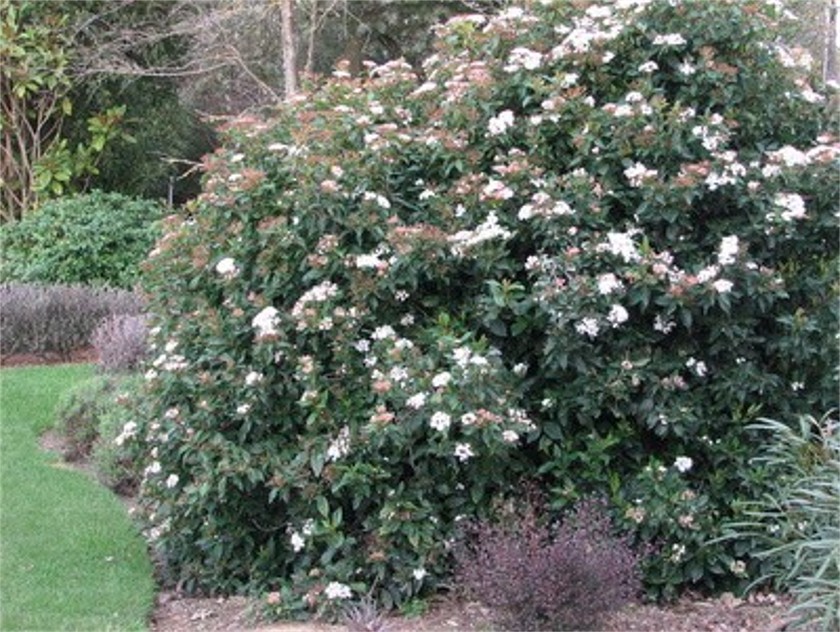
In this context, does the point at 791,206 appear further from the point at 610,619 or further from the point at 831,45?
the point at 831,45

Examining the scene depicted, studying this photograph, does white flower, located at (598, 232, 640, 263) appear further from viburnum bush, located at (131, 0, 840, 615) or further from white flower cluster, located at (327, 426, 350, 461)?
white flower cluster, located at (327, 426, 350, 461)

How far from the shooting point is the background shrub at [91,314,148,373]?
385 inches

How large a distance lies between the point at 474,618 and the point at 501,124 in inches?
91.5

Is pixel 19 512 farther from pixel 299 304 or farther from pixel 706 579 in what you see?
pixel 706 579

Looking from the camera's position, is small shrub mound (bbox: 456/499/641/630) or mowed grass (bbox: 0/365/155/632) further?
mowed grass (bbox: 0/365/155/632)

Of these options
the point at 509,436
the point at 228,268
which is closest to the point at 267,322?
the point at 228,268

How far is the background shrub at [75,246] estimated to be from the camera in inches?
538

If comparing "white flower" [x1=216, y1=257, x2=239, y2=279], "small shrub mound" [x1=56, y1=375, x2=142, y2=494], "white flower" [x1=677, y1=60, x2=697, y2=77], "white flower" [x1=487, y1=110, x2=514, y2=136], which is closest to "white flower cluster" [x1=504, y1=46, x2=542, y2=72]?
"white flower" [x1=487, y1=110, x2=514, y2=136]

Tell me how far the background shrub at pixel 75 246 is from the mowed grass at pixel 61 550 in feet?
15.4

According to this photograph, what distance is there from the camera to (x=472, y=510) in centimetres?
558

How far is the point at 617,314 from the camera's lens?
5.31m

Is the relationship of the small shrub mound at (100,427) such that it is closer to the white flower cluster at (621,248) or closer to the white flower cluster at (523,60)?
the white flower cluster at (523,60)

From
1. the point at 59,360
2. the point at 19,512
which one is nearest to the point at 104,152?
the point at 59,360

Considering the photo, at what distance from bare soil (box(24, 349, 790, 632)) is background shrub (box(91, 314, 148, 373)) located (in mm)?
4007
